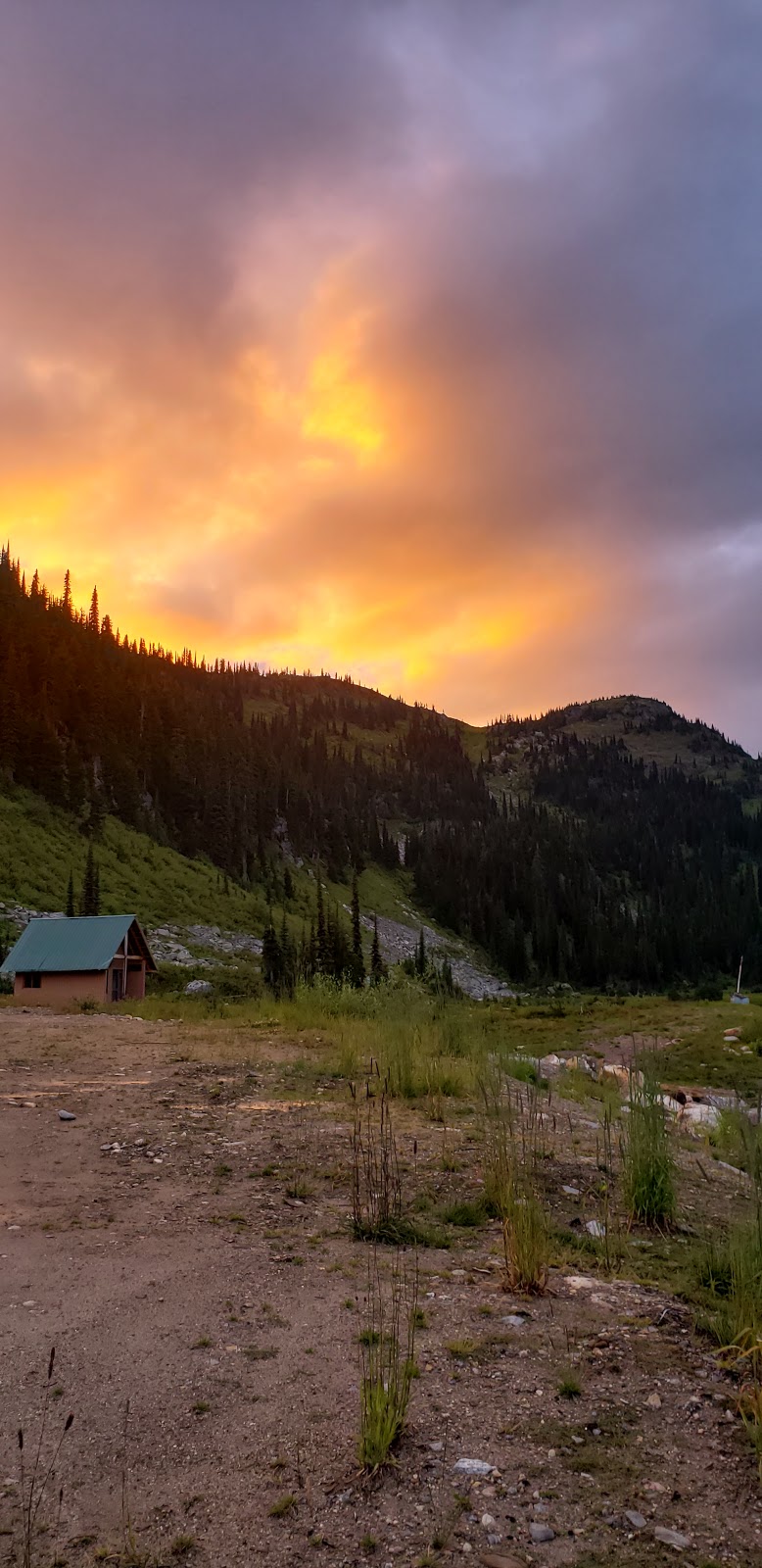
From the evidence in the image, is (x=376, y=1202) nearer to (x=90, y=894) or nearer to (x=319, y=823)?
(x=90, y=894)

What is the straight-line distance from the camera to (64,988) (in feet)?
110

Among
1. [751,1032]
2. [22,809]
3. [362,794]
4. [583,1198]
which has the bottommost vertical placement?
[751,1032]

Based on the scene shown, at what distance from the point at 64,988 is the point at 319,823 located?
90578 mm

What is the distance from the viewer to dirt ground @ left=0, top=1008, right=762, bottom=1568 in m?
3.58

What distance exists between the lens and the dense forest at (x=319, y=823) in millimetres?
77500

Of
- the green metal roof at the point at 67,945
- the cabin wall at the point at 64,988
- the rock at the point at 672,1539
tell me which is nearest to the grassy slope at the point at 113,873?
the green metal roof at the point at 67,945

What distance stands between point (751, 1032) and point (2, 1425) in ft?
124

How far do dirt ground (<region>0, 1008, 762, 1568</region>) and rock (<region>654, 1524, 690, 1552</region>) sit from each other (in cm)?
2

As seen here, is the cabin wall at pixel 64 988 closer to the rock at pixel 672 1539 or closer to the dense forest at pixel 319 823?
the rock at pixel 672 1539

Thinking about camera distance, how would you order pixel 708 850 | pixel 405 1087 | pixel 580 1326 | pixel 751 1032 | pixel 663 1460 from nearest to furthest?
pixel 663 1460, pixel 580 1326, pixel 405 1087, pixel 751 1032, pixel 708 850

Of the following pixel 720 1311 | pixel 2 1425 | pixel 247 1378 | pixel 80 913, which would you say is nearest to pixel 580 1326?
pixel 720 1311

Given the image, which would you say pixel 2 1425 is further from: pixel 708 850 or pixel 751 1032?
pixel 708 850

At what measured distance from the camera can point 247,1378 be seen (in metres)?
4.85

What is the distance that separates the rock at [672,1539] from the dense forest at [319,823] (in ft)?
224
